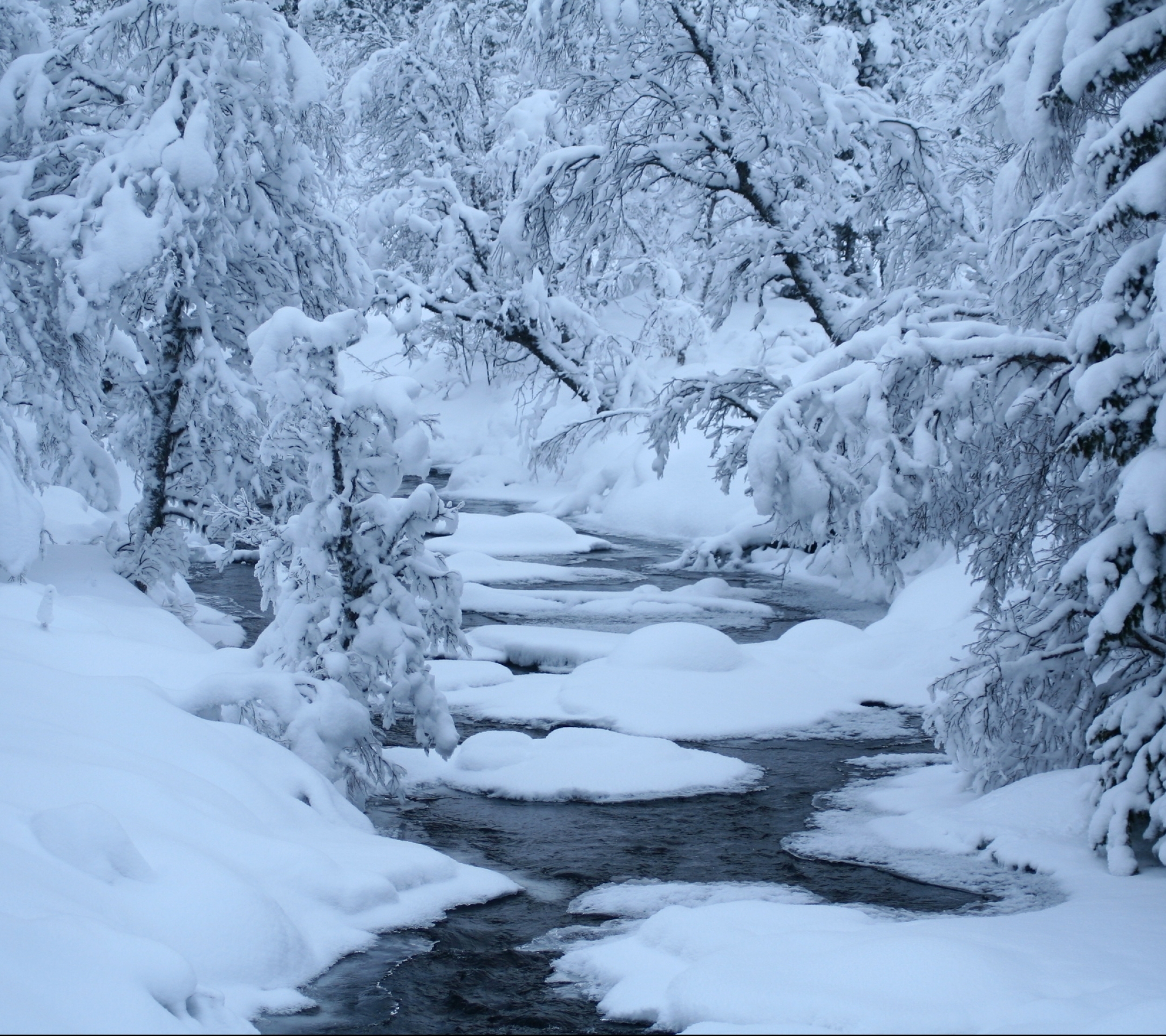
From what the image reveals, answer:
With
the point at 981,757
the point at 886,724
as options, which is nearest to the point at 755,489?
the point at 981,757

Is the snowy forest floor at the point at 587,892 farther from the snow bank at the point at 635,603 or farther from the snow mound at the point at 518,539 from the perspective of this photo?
the snow mound at the point at 518,539

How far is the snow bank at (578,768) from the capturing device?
8.37 m

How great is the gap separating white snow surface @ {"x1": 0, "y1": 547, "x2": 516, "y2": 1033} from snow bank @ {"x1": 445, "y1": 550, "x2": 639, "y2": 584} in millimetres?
10753

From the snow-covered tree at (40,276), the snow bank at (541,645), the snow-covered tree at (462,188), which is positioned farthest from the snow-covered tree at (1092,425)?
the snow-covered tree at (462,188)

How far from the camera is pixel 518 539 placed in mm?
22188

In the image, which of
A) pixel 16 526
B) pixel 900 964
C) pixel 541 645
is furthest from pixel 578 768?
pixel 16 526

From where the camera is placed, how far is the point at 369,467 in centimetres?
795

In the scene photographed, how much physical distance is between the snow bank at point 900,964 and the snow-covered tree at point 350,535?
7.21 ft

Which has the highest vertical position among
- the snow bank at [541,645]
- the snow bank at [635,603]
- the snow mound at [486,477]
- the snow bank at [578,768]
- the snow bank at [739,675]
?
the snow bank at [578,768]

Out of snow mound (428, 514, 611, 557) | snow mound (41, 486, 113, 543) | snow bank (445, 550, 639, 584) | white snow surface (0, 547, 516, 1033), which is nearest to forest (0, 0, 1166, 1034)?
white snow surface (0, 547, 516, 1033)

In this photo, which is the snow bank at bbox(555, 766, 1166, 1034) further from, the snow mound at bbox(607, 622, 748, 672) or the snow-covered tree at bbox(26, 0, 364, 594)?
the snow-covered tree at bbox(26, 0, 364, 594)

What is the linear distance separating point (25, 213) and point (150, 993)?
10379 millimetres

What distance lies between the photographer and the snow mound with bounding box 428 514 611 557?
2117cm

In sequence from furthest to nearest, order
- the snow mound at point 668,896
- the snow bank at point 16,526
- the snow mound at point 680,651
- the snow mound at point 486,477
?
1. the snow mound at point 486,477
2. the snow mound at point 680,651
3. the snow bank at point 16,526
4. the snow mound at point 668,896
